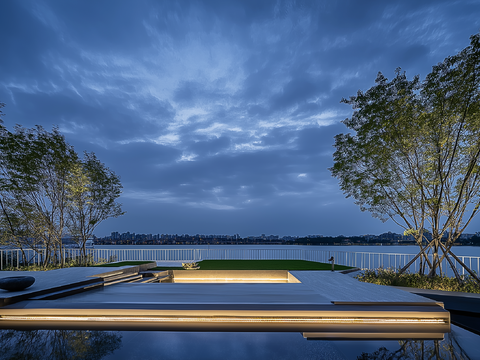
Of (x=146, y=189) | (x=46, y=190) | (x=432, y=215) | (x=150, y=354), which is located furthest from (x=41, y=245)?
(x=432, y=215)

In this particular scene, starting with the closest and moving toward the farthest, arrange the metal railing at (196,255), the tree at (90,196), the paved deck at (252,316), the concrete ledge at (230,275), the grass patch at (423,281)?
the paved deck at (252,316) < the grass patch at (423,281) < the concrete ledge at (230,275) < the metal railing at (196,255) < the tree at (90,196)

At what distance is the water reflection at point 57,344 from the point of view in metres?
2.19

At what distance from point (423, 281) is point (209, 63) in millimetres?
11147

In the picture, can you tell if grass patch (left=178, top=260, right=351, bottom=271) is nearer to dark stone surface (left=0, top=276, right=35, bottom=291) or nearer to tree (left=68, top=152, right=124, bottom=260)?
dark stone surface (left=0, top=276, right=35, bottom=291)

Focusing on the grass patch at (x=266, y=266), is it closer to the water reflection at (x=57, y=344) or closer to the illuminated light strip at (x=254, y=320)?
the illuminated light strip at (x=254, y=320)

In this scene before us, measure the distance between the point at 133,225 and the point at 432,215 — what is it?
3502 centimetres

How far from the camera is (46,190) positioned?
30.6 feet

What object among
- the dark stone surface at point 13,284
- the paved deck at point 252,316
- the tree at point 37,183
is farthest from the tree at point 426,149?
the tree at point 37,183

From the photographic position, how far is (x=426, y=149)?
621 centimetres

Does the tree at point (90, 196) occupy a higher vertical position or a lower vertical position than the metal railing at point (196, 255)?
higher

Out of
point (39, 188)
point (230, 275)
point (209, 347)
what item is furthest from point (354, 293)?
point (39, 188)

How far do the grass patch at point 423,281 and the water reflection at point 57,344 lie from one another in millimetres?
5847

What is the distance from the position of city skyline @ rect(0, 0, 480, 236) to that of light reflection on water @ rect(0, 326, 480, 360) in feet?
18.8

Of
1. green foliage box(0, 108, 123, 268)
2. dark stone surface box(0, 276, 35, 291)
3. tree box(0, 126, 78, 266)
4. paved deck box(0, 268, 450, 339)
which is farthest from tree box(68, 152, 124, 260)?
paved deck box(0, 268, 450, 339)
